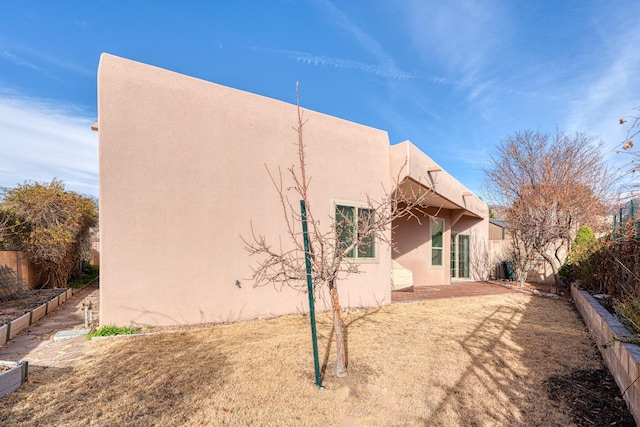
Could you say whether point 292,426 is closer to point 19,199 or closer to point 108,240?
point 108,240

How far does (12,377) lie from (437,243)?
12234mm

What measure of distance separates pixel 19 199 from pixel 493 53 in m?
15.0

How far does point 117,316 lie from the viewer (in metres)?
5.86

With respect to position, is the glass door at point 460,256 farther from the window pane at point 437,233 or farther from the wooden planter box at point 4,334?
the wooden planter box at point 4,334

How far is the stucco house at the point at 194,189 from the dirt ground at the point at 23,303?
306cm

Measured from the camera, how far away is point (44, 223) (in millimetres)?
11305

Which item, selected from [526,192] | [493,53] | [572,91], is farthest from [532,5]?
[526,192]

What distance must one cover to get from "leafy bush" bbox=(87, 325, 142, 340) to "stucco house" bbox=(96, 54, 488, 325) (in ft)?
0.40

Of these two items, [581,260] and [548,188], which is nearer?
[581,260]

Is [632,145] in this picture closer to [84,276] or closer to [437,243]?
[437,243]

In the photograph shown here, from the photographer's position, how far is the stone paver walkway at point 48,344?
4.84m

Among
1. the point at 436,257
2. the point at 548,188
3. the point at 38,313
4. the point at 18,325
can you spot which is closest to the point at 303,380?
the point at 18,325

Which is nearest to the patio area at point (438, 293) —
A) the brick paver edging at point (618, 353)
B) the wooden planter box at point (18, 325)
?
the brick paver edging at point (618, 353)

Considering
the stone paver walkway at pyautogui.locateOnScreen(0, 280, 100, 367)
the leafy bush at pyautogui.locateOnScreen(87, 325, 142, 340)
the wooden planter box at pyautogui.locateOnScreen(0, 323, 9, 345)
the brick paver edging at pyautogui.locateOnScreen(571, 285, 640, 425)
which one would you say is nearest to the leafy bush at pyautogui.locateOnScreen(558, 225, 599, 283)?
the brick paver edging at pyautogui.locateOnScreen(571, 285, 640, 425)
